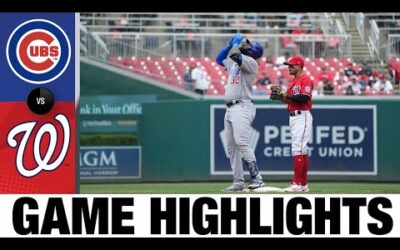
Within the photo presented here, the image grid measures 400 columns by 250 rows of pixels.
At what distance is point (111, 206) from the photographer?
409 centimetres

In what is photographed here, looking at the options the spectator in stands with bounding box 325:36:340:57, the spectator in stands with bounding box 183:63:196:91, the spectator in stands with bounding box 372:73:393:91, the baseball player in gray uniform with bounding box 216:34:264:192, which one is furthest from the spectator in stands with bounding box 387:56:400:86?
the baseball player in gray uniform with bounding box 216:34:264:192

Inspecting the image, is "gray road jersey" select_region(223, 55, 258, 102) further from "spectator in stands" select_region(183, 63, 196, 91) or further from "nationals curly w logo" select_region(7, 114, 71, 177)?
"spectator in stands" select_region(183, 63, 196, 91)

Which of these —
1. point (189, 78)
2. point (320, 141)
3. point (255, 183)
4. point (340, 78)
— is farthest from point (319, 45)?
point (255, 183)

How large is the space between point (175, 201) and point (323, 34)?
60.1 feet

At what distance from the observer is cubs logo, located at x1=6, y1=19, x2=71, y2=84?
198 inches

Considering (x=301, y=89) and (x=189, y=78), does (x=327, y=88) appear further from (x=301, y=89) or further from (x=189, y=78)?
(x=301, y=89)

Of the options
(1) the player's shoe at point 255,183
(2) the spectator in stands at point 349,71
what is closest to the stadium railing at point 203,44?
(2) the spectator in stands at point 349,71

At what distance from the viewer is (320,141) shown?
17.0m

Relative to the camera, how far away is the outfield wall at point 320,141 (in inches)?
665

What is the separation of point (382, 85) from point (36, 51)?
15.2 meters

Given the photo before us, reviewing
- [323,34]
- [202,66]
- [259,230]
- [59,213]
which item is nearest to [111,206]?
[59,213]

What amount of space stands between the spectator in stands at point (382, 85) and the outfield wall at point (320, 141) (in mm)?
2210
